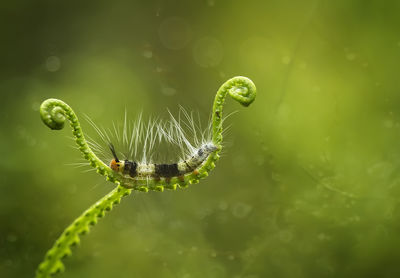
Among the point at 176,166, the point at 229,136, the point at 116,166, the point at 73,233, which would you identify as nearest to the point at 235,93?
the point at 176,166

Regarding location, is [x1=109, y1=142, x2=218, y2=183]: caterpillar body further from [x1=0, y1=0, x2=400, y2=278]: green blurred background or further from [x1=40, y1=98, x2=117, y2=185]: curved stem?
[x1=0, y1=0, x2=400, y2=278]: green blurred background

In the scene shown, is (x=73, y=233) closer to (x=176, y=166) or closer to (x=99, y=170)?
(x=99, y=170)

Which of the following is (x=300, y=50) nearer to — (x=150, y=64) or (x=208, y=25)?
(x=208, y=25)

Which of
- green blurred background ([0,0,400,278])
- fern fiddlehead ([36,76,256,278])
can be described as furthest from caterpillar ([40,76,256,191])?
green blurred background ([0,0,400,278])

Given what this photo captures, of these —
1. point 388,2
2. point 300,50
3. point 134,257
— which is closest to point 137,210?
point 134,257

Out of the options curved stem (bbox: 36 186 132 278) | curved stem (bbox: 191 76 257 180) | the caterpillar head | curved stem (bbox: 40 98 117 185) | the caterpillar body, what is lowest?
curved stem (bbox: 36 186 132 278)

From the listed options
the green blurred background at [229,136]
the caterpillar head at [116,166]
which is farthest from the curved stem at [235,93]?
the green blurred background at [229,136]

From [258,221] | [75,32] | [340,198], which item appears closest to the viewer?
[340,198]
